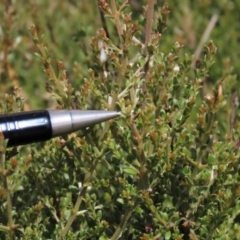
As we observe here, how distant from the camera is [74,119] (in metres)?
1.68

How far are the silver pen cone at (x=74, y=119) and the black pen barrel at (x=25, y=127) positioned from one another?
2 centimetres

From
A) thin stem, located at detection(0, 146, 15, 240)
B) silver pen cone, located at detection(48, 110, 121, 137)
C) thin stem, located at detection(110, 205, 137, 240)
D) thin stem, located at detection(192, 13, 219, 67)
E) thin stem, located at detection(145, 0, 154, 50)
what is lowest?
thin stem, located at detection(110, 205, 137, 240)

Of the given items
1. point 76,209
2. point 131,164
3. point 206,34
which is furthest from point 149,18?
point 206,34

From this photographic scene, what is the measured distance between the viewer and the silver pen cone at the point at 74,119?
1674 millimetres

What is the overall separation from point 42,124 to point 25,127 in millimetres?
40

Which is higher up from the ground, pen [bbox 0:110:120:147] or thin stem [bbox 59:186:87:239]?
pen [bbox 0:110:120:147]

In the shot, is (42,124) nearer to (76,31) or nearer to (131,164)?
(131,164)

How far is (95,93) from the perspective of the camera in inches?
68.9

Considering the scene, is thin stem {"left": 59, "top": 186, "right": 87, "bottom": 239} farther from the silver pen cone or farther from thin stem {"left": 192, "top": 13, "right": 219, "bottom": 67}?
thin stem {"left": 192, "top": 13, "right": 219, "bottom": 67}

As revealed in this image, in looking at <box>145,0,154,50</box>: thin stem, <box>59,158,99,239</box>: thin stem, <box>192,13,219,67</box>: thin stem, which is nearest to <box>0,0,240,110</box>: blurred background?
<box>192,13,219,67</box>: thin stem

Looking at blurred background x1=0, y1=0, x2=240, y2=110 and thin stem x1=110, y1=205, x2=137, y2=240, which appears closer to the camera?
thin stem x1=110, y1=205, x2=137, y2=240

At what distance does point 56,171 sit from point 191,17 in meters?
2.18

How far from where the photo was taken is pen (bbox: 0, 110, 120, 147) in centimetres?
168

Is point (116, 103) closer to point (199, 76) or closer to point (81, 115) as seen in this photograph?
Answer: point (81, 115)
